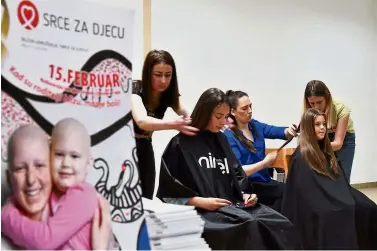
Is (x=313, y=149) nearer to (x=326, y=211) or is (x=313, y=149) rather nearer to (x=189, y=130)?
(x=326, y=211)

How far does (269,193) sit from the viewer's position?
2605 mm

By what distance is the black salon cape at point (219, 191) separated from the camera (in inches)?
73.1

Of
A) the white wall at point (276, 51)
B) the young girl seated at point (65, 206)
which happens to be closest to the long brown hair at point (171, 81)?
the young girl seated at point (65, 206)

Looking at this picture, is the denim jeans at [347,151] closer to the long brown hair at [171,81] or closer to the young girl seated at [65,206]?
the long brown hair at [171,81]

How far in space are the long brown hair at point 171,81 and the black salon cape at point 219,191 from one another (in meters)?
0.20

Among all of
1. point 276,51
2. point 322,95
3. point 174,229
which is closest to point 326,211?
point 322,95

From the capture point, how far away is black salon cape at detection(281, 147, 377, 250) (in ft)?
7.51

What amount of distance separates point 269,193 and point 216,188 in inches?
25.2

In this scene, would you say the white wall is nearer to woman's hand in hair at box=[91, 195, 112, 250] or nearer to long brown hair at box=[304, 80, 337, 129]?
long brown hair at box=[304, 80, 337, 129]

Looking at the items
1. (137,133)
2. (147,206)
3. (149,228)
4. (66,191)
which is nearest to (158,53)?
(137,133)

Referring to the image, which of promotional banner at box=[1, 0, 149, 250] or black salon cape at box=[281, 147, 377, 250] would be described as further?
black salon cape at box=[281, 147, 377, 250]

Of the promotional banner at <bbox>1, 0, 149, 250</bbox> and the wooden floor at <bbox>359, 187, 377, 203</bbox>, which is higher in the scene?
the promotional banner at <bbox>1, 0, 149, 250</bbox>

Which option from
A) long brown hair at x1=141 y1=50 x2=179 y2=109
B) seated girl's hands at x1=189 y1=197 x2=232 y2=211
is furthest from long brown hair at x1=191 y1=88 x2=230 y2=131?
seated girl's hands at x1=189 y1=197 x2=232 y2=211

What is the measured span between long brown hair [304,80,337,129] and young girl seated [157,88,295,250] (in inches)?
37.9
